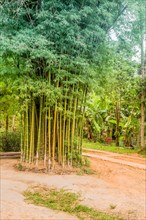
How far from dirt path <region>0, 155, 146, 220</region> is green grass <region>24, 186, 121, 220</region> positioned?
0.14 m

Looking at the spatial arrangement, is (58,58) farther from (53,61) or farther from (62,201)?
(62,201)

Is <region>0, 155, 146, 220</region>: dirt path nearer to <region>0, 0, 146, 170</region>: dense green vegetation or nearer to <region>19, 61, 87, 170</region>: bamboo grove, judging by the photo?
Answer: <region>19, 61, 87, 170</region>: bamboo grove

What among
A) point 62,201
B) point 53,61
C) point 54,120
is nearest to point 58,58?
point 53,61

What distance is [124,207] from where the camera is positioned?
174 inches

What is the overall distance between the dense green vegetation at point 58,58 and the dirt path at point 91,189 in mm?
665

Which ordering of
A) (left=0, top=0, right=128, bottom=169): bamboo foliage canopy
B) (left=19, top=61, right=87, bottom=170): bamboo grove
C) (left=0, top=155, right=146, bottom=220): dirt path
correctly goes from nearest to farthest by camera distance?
(left=0, top=155, right=146, bottom=220): dirt path < (left=0, top=0, right=128, bottom=169): bamboo foliage canopy < (left=19, top=61, right=87, bottom=170): bamboo grove

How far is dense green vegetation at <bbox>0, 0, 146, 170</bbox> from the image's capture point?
6258 mm

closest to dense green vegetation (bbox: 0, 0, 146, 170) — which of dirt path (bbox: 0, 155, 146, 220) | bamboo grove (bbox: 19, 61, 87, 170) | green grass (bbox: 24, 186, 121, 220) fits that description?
bamboo grove (bbox: 19, 61, 87, 170)

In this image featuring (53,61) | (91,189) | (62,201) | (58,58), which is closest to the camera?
(62,201)

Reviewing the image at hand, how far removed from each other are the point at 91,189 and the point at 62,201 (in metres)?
0.82

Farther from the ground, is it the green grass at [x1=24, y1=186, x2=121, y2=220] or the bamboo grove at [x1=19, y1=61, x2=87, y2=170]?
the bamboo grove at [x1=19, y1=61, x2=87, y2=170]

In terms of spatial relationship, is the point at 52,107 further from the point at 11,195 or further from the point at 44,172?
the point at 11,195

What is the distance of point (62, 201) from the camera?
4617 mm

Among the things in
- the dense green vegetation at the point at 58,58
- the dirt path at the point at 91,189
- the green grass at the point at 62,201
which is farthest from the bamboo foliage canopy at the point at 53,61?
the green grass at the point at 62,201
